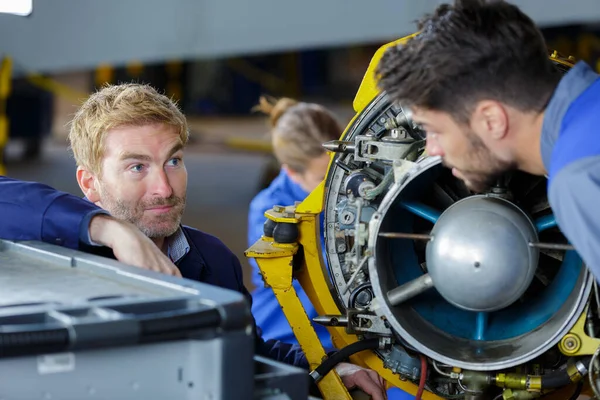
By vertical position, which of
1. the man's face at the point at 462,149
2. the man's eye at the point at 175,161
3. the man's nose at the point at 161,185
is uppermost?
the man's face at the point at 462,149

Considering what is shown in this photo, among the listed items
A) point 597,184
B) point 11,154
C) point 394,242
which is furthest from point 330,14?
point 11,154

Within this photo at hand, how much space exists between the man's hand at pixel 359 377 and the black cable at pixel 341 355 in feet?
0.12

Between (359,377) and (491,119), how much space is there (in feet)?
2.68

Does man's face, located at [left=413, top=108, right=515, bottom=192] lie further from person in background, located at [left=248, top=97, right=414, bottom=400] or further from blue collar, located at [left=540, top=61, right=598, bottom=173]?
person in background, located at [left=248, top=97, right=414, bottom=400]

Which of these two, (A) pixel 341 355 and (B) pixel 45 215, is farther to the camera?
(A) pixel 341 355

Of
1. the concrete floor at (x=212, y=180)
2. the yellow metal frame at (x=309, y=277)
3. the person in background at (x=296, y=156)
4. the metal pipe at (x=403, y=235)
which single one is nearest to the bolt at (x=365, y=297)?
the yellow metal frame at (x=309, y=277)

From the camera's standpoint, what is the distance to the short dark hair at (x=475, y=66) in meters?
1.73

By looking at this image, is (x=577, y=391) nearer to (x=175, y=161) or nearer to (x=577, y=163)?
(x=577, y=163)

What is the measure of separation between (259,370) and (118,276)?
0.31 meters

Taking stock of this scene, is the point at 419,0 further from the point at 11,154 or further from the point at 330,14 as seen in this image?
the point at 11,154

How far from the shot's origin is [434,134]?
70.5 inches

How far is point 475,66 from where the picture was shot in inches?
68.0

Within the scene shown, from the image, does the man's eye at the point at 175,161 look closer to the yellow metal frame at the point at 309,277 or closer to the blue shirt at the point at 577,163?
the yellow metal frame at the point at 309,277

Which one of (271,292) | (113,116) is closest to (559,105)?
(113,116)
